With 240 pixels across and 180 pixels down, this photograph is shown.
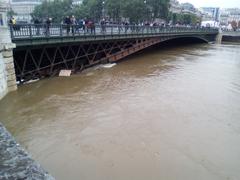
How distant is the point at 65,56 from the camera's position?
60.6 ft

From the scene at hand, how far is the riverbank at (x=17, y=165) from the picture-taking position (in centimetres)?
268

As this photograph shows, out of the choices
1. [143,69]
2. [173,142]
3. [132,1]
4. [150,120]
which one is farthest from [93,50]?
[132,1]

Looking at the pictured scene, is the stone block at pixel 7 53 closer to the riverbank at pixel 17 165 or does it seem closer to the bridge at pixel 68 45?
the bridge at pixel 68 45

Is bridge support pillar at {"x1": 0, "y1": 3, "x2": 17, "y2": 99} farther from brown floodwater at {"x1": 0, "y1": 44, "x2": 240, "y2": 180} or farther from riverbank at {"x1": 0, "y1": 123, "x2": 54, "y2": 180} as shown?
riverbank at {"x1": 0, "y1": 123, "x2": 54, "y2": 180}

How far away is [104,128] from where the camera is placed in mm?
9734

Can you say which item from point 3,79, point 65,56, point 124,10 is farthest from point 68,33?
point 124,10

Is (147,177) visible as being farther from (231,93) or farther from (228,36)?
(228,36)

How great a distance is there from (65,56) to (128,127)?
10435 mm

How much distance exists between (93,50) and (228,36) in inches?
2079

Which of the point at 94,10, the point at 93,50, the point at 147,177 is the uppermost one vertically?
the point at 94,10

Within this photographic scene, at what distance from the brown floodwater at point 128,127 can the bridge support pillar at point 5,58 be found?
57cm

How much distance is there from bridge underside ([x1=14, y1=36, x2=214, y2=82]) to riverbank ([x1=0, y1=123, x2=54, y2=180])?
12137 mm

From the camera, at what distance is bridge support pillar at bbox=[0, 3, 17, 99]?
12.3m

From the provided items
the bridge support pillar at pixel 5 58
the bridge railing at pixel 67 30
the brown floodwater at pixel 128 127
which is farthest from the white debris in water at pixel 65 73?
the bridge support pillar at pixel 5 58
